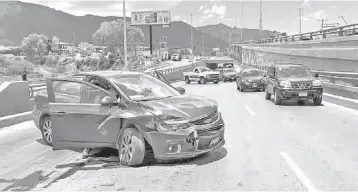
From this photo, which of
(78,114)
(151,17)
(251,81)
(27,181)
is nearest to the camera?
(27,181)

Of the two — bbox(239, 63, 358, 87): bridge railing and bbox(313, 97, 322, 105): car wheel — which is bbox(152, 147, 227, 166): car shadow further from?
bbox(239, 63, 358, 87): bridge railing

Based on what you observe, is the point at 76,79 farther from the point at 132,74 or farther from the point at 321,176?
the point at 321,176

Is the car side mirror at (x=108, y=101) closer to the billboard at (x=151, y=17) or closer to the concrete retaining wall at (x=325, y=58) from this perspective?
the concrete retaining wall at (x=325, y=58)

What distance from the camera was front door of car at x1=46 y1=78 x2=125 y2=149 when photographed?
7547 millimetres

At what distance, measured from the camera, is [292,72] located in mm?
18922

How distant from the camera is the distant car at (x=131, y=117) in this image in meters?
6.89

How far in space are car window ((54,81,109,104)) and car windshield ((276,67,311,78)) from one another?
12.3 meters

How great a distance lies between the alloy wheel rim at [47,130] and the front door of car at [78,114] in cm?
68

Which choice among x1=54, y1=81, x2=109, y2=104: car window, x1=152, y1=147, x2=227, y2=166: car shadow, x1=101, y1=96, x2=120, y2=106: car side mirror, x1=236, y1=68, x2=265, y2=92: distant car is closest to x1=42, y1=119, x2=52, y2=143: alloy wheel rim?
x1=54, y1=81, x2=109, y2=104: car window

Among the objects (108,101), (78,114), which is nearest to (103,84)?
(78,114)

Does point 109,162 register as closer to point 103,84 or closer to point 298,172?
point 103,84

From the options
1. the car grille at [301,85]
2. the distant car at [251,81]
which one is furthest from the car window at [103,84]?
the distant car at [251,81]

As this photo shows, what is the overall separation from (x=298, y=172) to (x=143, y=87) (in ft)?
10.6

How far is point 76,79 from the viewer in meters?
8.38
